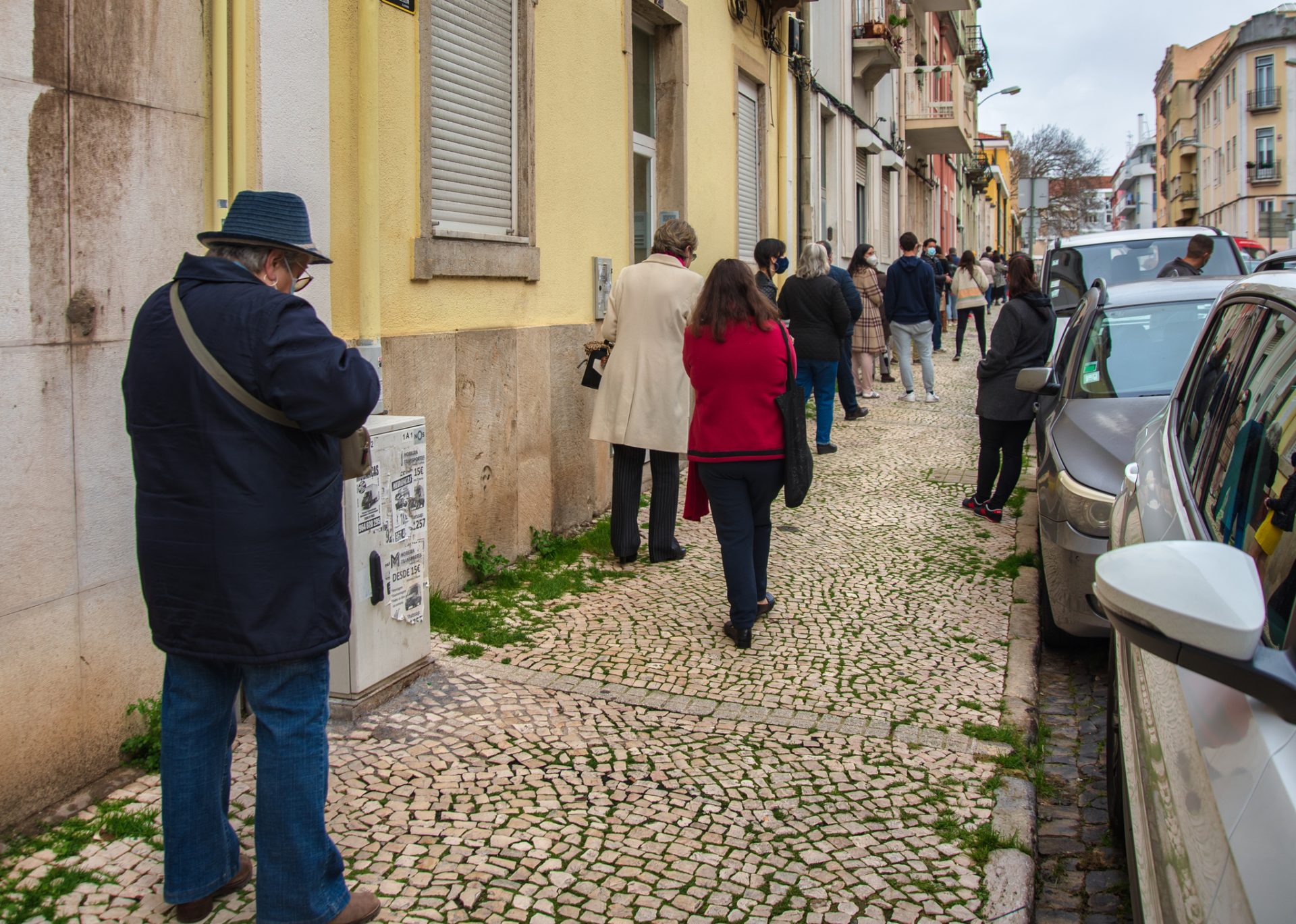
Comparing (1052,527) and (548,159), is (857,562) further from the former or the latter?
(548,159)

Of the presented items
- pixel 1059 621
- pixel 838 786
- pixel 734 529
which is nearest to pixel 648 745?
pixel 838 786

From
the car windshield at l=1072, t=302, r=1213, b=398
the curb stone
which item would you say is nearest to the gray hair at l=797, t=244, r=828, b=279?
the car windshield at l=1072, t=302, r=1213, b=398

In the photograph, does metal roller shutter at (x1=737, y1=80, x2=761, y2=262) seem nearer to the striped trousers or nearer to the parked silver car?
the striped trousers

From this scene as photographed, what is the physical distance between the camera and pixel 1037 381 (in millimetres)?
6559

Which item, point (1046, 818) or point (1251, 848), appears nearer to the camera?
point (1251, 848)

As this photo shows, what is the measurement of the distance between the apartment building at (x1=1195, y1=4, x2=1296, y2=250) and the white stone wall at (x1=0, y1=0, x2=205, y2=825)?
62368mm

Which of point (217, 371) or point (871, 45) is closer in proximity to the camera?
point (217, 371)

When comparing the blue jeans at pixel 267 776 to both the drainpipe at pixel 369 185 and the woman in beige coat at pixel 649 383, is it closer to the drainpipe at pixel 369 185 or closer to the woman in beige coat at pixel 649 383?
the drainpipe at pixel 369 185

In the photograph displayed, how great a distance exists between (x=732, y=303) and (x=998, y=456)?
3.53 m

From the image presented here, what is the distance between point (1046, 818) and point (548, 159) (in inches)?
191

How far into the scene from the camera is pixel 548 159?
7262mm

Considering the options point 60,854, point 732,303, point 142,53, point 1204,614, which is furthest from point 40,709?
point 1204,614

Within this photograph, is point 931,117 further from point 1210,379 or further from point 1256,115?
point 1256,115

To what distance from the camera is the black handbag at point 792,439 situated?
534 cm
